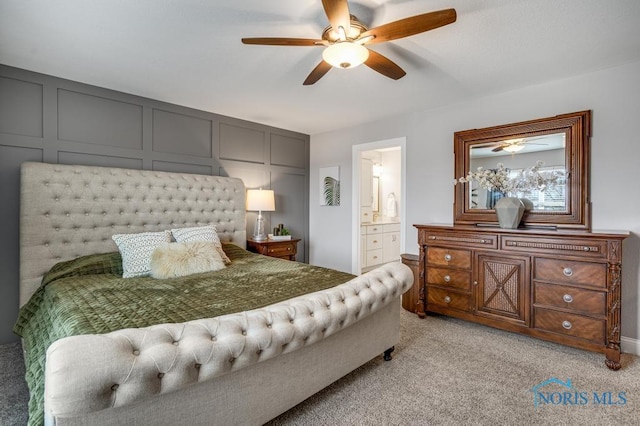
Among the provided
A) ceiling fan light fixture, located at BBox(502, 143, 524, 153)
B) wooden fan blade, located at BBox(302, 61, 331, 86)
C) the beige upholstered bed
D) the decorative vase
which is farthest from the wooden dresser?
wooden fan blade, located at BBox(302, 61, 331, 86)

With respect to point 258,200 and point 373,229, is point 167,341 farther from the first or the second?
point 373,229

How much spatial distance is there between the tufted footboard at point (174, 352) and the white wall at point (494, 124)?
2.48 meters

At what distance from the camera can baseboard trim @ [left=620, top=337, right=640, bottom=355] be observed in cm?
258

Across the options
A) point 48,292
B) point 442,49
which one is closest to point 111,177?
point 48,292

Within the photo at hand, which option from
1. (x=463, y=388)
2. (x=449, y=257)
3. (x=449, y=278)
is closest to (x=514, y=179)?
(x=449, y=257)

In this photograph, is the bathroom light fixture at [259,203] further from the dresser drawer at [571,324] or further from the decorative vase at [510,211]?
the dresser drawer at [571,324]

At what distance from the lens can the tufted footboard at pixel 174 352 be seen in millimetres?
1025

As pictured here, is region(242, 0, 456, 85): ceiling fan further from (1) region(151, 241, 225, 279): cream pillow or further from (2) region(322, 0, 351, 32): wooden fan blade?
(1) region(151, 241, 225, 279): cream pillow

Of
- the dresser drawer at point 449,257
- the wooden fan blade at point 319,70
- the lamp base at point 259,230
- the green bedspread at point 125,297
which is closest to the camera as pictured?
the green bedspread at point 125,297

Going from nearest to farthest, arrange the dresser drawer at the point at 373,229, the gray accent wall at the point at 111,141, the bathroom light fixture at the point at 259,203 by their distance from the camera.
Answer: the gray accent wall at the point at 111,141
the bathroom light fixture at the point at 259,203
the dresser drawer at the point at 373,229

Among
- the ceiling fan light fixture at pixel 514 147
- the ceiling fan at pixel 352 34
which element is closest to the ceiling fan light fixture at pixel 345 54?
the ceiling fan at pixel 352 34

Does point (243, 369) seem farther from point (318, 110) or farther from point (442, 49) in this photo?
point (318, 110)

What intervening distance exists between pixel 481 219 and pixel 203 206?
10.3ft

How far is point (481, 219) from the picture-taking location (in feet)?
11.1
